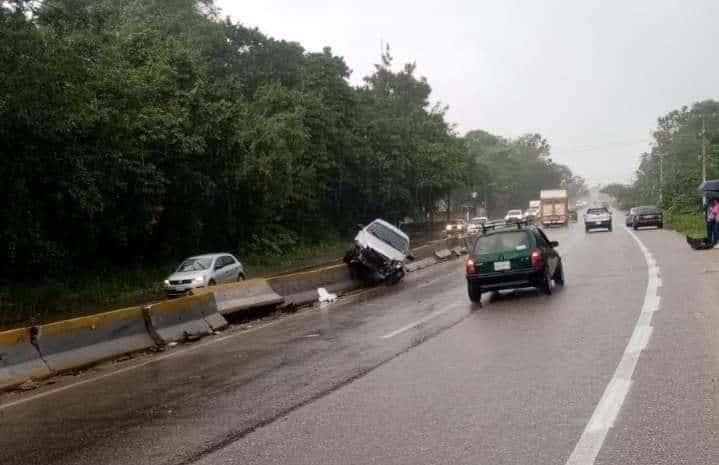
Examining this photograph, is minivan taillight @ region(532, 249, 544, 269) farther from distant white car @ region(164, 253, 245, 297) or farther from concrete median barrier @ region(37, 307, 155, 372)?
distant white car @ region(164, 253, 245, 297)

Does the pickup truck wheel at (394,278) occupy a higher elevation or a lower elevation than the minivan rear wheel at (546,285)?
lower

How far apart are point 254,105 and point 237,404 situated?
125ft

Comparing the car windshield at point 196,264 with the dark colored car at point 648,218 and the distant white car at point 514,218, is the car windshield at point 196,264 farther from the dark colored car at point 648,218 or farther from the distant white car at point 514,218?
the dark colored car at point 648,218

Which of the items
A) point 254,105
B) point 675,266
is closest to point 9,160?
point 675,266

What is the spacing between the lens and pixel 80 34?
73.0 ft

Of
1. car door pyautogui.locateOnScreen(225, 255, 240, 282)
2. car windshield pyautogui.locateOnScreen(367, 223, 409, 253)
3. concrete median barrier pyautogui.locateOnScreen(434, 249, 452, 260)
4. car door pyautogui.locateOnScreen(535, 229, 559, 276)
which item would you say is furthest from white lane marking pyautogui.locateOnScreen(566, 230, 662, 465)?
concrete median barrier pyautogui.locateOnScreen(434, 249, 452, 260)

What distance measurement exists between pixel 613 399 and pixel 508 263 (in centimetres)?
896

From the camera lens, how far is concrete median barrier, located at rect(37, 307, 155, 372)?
36.1 feet

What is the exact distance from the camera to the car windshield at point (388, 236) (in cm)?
2484

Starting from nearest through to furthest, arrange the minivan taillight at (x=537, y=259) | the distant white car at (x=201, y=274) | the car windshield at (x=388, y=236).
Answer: the minivan taillight at (x=537, y=259)
the distant white car at (x=201, y=274)
the car windshield at (x=388, y=236)

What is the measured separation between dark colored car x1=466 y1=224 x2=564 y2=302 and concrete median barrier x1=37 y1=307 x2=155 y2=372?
664 centimetres

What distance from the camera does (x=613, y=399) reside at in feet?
22.1

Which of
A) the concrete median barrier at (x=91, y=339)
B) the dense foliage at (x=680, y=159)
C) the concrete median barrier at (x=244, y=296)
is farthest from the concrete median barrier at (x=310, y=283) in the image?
the dense foliage at (x=680, y=159)

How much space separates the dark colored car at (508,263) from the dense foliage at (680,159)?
5628 cm
